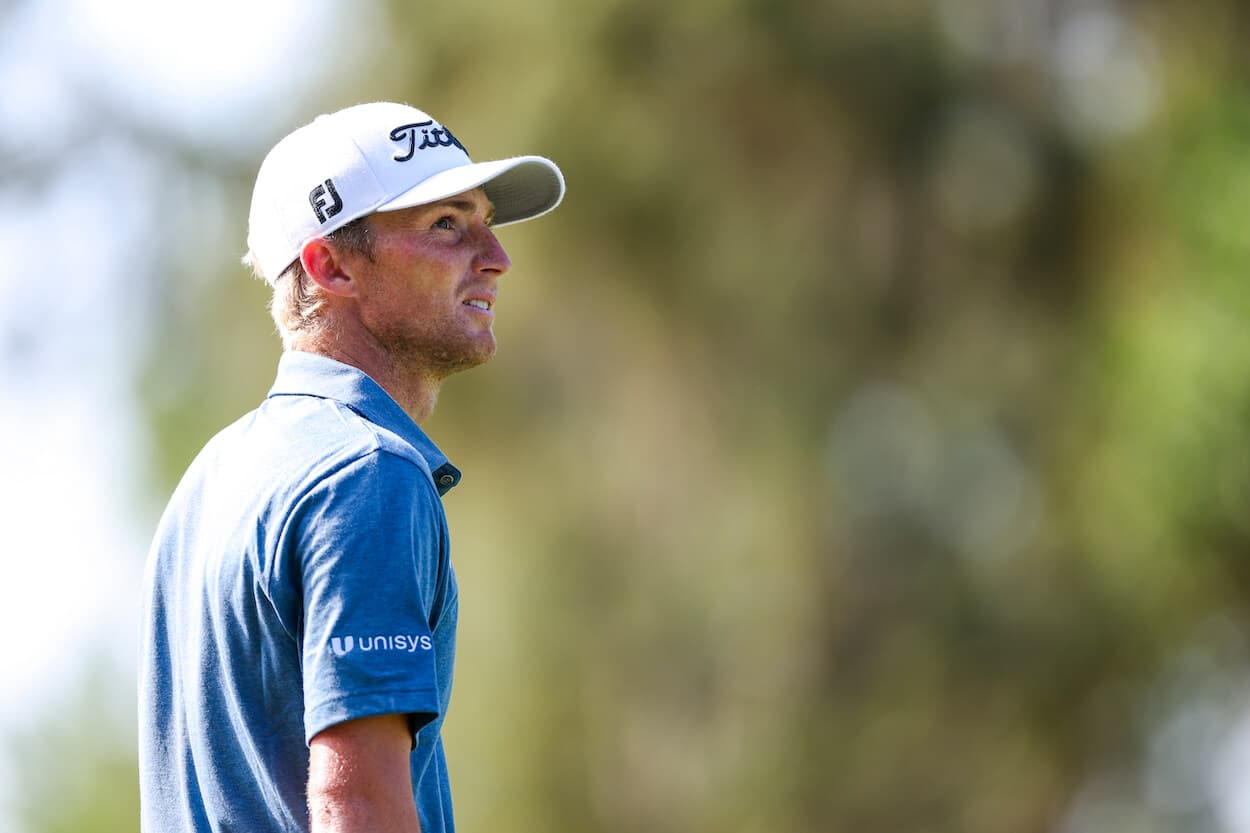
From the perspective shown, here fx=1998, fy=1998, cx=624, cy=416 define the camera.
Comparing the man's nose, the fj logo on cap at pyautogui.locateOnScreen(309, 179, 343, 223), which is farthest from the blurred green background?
the fj logo on cap at pyautogui.locateOnScreen(309, 179, 343, 223)

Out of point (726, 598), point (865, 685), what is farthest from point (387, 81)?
point (865, 685)

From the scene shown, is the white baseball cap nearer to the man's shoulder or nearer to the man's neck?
the man's neck

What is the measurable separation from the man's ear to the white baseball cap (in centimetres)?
2

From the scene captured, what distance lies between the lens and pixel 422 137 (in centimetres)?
376

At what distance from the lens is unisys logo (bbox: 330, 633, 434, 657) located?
2.92 m

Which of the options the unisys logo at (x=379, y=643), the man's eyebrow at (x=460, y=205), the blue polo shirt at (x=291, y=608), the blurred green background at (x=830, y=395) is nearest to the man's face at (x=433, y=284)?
the man's eyebrow at (x=460, y=205)

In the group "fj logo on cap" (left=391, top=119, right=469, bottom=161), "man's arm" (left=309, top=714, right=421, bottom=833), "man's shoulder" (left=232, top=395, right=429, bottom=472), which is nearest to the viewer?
"man's arm" (left=309, top=714, right=421, bottom=833)

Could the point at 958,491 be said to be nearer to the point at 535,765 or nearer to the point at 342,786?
the point at 535,765

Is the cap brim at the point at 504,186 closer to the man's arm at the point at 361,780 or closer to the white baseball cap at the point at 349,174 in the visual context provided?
the white baseball cap at the point at 349,174

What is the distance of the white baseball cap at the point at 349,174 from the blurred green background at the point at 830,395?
9073 mm

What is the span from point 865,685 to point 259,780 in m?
10.9

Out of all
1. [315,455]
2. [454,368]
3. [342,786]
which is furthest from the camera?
[454,368]

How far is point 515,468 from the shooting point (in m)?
13.3

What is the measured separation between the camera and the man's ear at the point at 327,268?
12.0 ft
